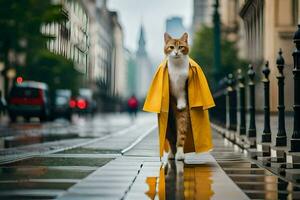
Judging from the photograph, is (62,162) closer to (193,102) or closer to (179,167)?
(179,167)

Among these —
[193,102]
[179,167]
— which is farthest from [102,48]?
[179,167]

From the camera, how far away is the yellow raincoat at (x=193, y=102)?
1034cm

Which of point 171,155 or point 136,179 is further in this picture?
point 171,155

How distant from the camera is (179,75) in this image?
1038 centimetres

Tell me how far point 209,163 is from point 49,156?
2680mm

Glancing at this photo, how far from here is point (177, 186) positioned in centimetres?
746

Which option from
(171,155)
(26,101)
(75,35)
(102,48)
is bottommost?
(171,155)

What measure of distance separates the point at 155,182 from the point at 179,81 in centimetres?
283

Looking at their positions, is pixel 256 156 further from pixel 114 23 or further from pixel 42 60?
pixel 114 23

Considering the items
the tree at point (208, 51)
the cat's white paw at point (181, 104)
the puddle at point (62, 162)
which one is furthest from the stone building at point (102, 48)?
the cat's white paw at point (181, 104)

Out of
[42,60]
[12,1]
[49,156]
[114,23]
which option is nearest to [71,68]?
[42,60]

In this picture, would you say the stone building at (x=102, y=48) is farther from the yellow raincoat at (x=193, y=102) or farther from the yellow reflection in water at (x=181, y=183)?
the yellow reflection in water at (x=181, y=183)

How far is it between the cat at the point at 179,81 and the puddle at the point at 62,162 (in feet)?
3.72

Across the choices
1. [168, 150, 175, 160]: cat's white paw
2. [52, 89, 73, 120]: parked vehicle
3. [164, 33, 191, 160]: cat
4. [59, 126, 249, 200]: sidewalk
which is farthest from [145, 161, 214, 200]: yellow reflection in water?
[52, 89, 73, 120]: parked vehicle
